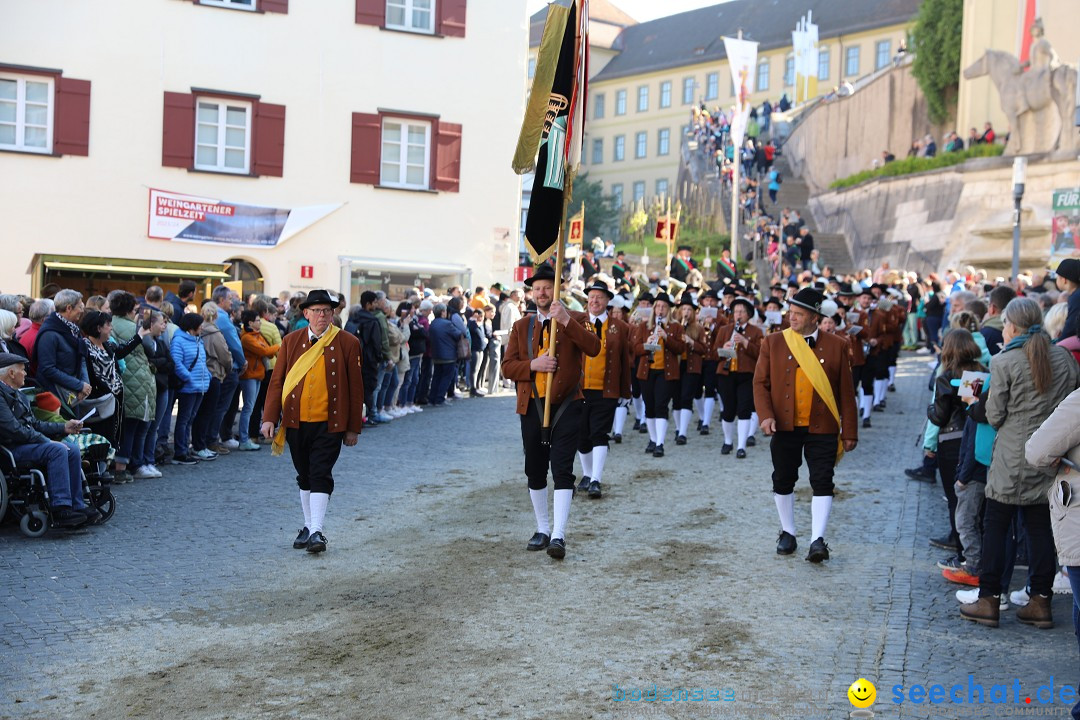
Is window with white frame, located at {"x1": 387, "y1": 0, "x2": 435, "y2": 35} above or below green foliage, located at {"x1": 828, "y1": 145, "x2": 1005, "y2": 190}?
above

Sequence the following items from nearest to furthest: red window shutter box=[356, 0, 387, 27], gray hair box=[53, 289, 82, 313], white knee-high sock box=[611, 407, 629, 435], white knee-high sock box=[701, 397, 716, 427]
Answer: gray hair box=[53, 289, 82, 313], white knee-high sock box=[611, 407, 629, 435], white knee-high sock box=[701, 397, 716, 427], red window shutter box=[356, 0, 387, 27]

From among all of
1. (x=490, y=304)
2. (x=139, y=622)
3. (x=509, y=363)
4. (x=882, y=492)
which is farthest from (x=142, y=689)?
(x=490, y=304)

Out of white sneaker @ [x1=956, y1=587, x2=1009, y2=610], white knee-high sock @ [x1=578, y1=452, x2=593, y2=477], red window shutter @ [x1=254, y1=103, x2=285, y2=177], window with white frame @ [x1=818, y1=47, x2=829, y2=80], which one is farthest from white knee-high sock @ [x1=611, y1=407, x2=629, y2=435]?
window with white frame @ [x1=818, y1=47, x2=829, y2=80]

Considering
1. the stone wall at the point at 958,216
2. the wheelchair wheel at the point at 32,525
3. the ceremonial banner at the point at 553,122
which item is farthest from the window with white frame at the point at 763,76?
the wheelchair wheel at the point at 32,525

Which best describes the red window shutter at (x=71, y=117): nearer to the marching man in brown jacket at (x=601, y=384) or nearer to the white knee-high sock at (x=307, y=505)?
the marching man in brown jacket at (x=601, y=384)

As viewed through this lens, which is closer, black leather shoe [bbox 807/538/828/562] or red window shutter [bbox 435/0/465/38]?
black leather shoe [bbox 807/538/828/562]

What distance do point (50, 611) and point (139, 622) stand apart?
641 mm

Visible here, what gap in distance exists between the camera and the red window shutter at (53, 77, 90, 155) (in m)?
24.0

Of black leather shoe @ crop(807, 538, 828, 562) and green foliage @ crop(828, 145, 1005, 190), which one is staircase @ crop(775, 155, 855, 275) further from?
black leather shoe @ crop(807, 538, 828, 562)

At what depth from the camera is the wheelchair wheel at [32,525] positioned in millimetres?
9227

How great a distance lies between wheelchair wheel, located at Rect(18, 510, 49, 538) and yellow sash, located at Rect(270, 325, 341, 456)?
6.20ft

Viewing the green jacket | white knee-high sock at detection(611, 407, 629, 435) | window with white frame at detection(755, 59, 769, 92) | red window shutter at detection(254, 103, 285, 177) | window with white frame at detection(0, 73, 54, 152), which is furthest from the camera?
window with white frame at detection(755, 59, 769, 92)

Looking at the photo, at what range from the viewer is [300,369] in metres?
9.13

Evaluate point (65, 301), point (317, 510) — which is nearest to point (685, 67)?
point (65, 301)
